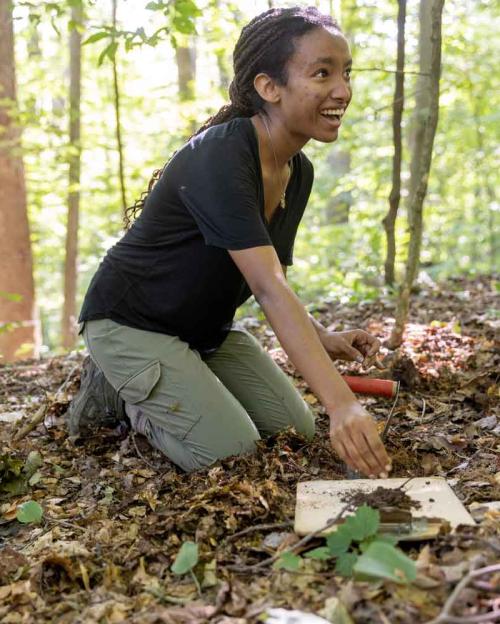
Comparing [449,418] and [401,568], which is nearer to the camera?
[401,568]

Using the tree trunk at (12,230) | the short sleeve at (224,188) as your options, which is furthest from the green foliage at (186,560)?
the tree trunk at (12,230)

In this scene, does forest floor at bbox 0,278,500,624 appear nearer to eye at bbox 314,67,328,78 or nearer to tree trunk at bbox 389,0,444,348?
tree trunk at bbox 389,0,444,348

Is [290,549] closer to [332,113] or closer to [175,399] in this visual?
[175,399]

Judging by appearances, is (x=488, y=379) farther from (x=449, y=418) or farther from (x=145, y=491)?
(x=145, y=491)

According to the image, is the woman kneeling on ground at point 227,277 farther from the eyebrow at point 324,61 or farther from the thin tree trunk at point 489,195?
the thin tree trunk at point 489,195

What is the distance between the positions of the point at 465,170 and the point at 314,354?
41.7 ft

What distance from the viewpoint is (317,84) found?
270cm

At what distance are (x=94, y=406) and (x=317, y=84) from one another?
1.94m

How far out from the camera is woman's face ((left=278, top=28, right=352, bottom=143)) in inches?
106

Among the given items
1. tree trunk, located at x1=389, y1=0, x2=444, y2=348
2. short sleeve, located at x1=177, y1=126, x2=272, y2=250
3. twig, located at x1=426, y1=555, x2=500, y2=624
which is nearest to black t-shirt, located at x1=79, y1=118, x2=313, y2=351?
short sleeve, located at x1=177, y1=126, x2=272, y2=250

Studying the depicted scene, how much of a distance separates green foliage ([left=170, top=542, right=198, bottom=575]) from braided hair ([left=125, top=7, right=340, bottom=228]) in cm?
190

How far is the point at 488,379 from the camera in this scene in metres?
3.64

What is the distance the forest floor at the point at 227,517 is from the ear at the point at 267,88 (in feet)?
5.11

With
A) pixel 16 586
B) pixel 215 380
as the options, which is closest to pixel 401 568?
pixel 16 586
